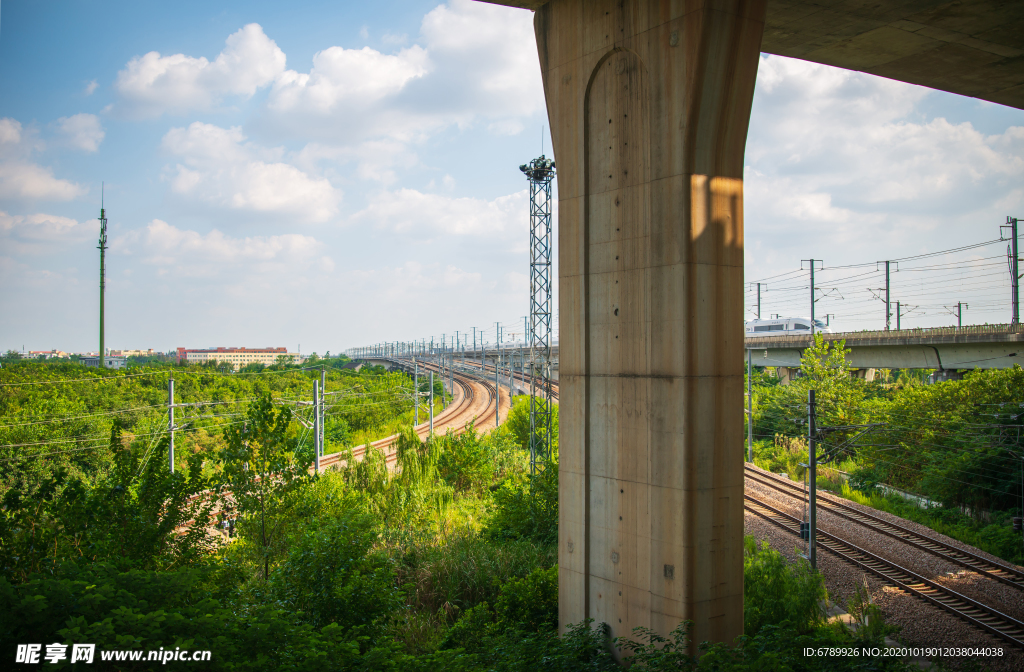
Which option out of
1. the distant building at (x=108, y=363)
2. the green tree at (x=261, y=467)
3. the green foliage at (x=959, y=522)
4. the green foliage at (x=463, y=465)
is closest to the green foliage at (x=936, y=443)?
the green foliage at (x=959, y=522)

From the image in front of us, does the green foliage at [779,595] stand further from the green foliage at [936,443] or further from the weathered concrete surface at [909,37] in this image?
the weathered concrete surface at [909,37]

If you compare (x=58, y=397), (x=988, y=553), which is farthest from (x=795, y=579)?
(x=58, y=397)

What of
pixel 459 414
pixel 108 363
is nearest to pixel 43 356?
pixel 108 363

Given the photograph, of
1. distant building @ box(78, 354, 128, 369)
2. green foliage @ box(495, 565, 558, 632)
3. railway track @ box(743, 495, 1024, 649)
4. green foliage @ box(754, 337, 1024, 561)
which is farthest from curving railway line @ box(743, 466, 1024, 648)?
distant building @ box(78, 354, 128, 369)

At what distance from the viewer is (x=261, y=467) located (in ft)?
31.2

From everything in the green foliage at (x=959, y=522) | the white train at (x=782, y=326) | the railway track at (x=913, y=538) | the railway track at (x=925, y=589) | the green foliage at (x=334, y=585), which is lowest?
the green foliage at (x=959, y=522)

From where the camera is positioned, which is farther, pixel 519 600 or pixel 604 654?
pixel 519 600

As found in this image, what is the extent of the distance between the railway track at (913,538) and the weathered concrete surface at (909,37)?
8.82 meters

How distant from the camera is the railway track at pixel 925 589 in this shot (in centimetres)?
1195

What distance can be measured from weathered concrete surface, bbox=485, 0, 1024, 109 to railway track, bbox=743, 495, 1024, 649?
953cm

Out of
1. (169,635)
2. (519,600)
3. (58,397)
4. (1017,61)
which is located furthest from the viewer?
(58,397)

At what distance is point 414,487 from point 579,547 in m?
11.0

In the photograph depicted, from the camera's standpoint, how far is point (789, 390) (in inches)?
1419

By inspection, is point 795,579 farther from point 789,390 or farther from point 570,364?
point 789,390
